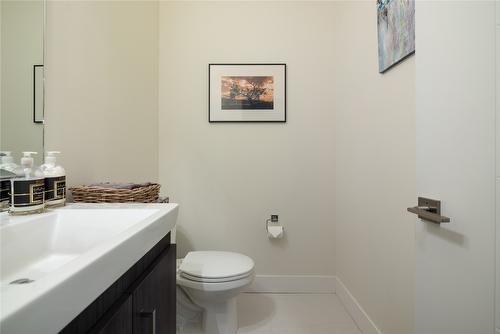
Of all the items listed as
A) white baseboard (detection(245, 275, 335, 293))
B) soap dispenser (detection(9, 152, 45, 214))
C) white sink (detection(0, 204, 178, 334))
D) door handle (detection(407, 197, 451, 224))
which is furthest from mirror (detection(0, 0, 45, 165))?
white baseboard (detection(245, 275, 335, 293))

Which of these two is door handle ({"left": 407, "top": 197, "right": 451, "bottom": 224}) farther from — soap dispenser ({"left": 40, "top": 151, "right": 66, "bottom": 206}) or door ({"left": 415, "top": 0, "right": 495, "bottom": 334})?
soap dispenser ({"left": 40, "top": 151, "right": 66, "bottom": 206})

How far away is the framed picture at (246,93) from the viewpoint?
1.95 m

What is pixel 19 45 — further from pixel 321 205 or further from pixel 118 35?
pixel 321 205

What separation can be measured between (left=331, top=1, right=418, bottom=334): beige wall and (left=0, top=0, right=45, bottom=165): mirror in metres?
1.54

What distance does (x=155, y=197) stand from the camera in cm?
121

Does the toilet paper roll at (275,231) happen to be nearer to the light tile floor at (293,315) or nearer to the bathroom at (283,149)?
the bathroom at (283,149)

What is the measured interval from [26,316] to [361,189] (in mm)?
1591

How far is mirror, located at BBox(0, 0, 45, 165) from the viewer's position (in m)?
0.81

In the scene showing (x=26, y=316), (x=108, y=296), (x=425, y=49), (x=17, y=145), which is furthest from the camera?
(x=17, y=145)

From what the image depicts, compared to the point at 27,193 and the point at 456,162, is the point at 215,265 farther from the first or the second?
the point at 456,162

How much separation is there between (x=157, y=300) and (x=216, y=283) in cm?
60

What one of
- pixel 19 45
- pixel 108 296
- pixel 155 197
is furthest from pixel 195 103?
pixel 108 296

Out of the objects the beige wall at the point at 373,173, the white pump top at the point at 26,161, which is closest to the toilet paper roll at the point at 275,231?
the beige wall at the point at 373,173

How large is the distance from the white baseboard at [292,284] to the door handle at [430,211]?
146 cm
